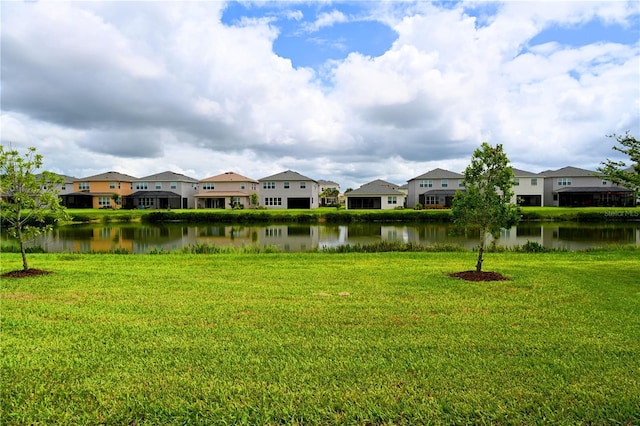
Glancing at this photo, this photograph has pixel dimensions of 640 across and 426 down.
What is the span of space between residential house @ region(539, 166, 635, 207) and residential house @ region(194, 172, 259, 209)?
45.8m

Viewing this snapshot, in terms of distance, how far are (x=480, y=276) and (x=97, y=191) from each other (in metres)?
71.1

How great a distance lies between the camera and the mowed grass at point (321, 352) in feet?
13.9

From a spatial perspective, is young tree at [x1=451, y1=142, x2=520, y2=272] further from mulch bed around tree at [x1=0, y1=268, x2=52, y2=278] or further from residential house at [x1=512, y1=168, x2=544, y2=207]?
residential house at [x1=512, y1=168, x2=544, y2=207]

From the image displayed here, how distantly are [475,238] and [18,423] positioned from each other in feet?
87.0

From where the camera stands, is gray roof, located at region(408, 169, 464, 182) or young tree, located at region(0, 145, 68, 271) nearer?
young tree, located at region(0, 145, 68, 271)

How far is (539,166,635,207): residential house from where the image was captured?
59625 millimetres

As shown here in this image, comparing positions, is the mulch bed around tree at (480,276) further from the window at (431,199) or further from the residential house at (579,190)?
the residential house at (579,190)

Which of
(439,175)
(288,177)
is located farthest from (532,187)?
(288,177)

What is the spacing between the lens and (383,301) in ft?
27.6

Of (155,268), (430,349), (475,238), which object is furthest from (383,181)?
(430,349)

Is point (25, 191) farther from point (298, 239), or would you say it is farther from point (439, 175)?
point (439, 175)

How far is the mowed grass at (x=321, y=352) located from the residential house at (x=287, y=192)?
54794 millimetres

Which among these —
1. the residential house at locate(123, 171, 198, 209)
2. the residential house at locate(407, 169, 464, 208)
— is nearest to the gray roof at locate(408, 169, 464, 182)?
the residential house at locate(407, 169, 464, 208)

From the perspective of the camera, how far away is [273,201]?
2594 inches
